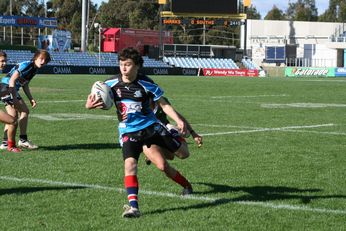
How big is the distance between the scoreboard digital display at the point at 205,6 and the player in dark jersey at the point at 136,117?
6314 centimetres

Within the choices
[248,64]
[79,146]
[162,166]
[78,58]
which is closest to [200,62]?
[248,64]

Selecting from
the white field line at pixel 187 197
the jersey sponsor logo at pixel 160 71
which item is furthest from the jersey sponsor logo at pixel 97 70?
the white field line at pixel 187 197

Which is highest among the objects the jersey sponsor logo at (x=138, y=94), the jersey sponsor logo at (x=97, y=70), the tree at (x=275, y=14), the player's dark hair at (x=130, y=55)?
the tree at (x=275, y=14)

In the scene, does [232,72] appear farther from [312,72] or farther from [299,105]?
[299,105]

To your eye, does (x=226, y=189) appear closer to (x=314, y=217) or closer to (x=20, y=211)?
(x=314, y=217)

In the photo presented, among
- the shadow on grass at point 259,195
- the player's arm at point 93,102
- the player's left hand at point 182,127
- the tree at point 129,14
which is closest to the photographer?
the player's arm at point 93,102

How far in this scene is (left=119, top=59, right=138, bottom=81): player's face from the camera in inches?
288

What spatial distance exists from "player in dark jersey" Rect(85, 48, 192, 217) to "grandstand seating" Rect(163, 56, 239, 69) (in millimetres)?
64203

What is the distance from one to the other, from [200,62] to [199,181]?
214ft

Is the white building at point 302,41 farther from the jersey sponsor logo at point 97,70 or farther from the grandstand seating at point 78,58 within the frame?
the jersey sponsor logo at point 97,70

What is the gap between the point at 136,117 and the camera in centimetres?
760

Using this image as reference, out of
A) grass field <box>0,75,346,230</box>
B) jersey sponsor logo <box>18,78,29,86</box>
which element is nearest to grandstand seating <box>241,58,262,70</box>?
grass field <box>0,75,346,230</box>

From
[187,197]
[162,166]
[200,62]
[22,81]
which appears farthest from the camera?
[200,62]

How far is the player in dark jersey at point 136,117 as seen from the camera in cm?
738
